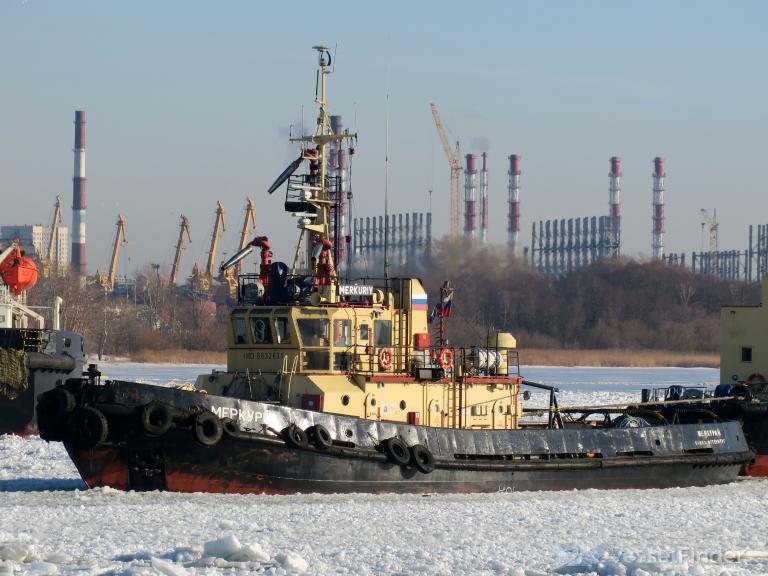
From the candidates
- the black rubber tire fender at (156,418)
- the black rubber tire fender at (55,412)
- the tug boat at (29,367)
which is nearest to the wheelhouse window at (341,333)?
the black rubber tire fender at (156,418)

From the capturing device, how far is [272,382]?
65.3ft

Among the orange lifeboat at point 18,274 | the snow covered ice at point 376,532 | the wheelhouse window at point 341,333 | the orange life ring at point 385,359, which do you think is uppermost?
the orange lifeboat at point 18,274

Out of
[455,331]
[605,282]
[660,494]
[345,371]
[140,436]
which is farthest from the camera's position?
[605,282]

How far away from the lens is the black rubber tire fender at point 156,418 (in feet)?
58.4

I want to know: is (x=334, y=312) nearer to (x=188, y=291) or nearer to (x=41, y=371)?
(x=41, y=371)

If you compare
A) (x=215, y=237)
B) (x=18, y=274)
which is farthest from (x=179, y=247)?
(x=18, y=274)

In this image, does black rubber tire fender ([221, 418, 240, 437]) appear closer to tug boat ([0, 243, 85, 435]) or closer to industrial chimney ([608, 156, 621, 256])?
tug boat ([0, 243, 85, 435])

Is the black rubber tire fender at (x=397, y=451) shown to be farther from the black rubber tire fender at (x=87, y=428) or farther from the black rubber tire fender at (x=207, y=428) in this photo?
the black rubber tire fender at (x=87, y=428)

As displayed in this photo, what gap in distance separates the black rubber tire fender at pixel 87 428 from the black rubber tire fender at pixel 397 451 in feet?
12.5

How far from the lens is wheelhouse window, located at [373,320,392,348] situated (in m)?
20.3

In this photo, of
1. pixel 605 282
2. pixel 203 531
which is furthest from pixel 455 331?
pixel 203 531

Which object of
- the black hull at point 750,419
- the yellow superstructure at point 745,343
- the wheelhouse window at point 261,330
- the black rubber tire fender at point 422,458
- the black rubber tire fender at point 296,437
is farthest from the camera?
the yellow superstructure at point 745,343

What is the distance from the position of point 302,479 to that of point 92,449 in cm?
277

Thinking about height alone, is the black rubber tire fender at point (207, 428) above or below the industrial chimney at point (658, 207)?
below
